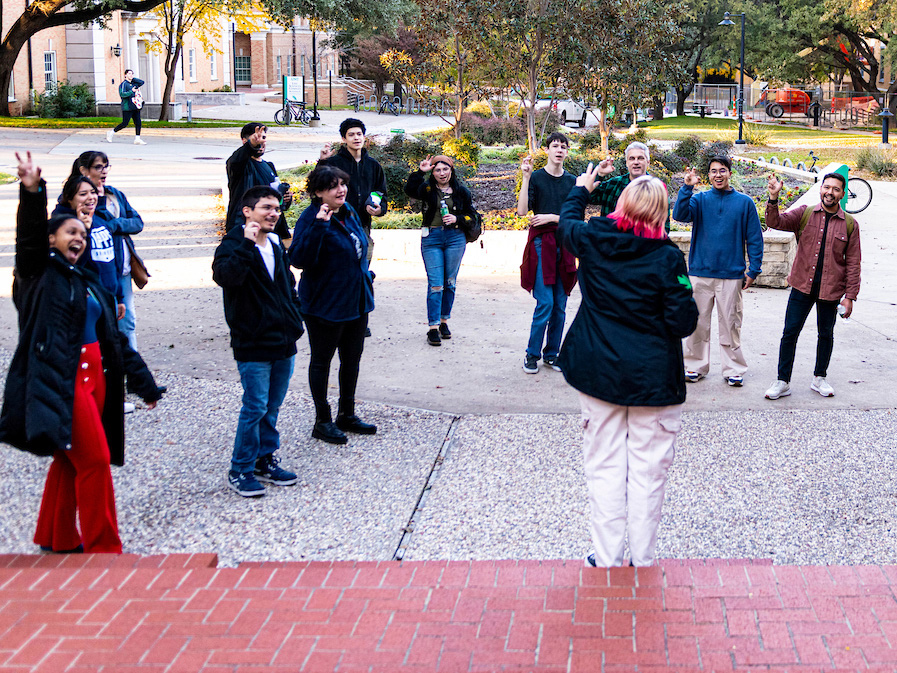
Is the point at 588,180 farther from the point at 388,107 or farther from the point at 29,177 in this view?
the point at 388,107

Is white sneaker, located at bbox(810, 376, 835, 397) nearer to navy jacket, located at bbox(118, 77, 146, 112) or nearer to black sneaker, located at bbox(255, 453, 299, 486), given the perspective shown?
black sneaker, located at bbox(255, 453, 299, 486)

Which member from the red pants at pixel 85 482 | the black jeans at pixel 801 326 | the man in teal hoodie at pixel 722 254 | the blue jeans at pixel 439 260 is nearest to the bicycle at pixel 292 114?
the blue jeans at pixel 439 260

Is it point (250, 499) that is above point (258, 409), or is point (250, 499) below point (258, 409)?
below

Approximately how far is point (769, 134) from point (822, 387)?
32.3 m

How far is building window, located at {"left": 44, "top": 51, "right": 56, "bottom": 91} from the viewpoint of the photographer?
37656 mm

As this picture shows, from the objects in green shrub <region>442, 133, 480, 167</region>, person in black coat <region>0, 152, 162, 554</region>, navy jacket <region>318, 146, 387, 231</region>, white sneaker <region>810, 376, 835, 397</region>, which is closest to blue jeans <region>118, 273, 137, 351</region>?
navy jacket <region>318, 146, 387, 231</region>

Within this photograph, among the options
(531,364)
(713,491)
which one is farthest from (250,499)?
(531,364)

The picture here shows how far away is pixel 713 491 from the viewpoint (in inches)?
227

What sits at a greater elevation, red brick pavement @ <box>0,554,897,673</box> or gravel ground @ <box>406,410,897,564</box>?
red brick pavement @ <box>0,554,897,673</box>

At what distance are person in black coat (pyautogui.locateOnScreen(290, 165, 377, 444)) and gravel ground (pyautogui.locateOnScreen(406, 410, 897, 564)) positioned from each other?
943 mm

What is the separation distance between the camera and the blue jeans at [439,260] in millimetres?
8641

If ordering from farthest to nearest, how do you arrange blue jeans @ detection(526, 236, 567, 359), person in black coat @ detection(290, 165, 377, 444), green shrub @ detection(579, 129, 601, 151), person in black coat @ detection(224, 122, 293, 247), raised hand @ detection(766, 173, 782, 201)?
green shrub @ detection(579, 129, 601, 151)
person in black coat @ detection(224, 122, 293, 247)
blue jeans @ detection(526, 236, 567, 359)
raised hand @ detection(766, 173, 782, 201)
person in black coat @ detection(290, 165, 377, 444)

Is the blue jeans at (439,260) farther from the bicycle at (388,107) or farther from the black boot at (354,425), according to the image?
the bicycle at (388,107)

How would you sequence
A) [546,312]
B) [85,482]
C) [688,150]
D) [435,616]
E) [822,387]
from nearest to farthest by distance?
[435,616], [85,482], [822,387], [546,312], [688,150]
